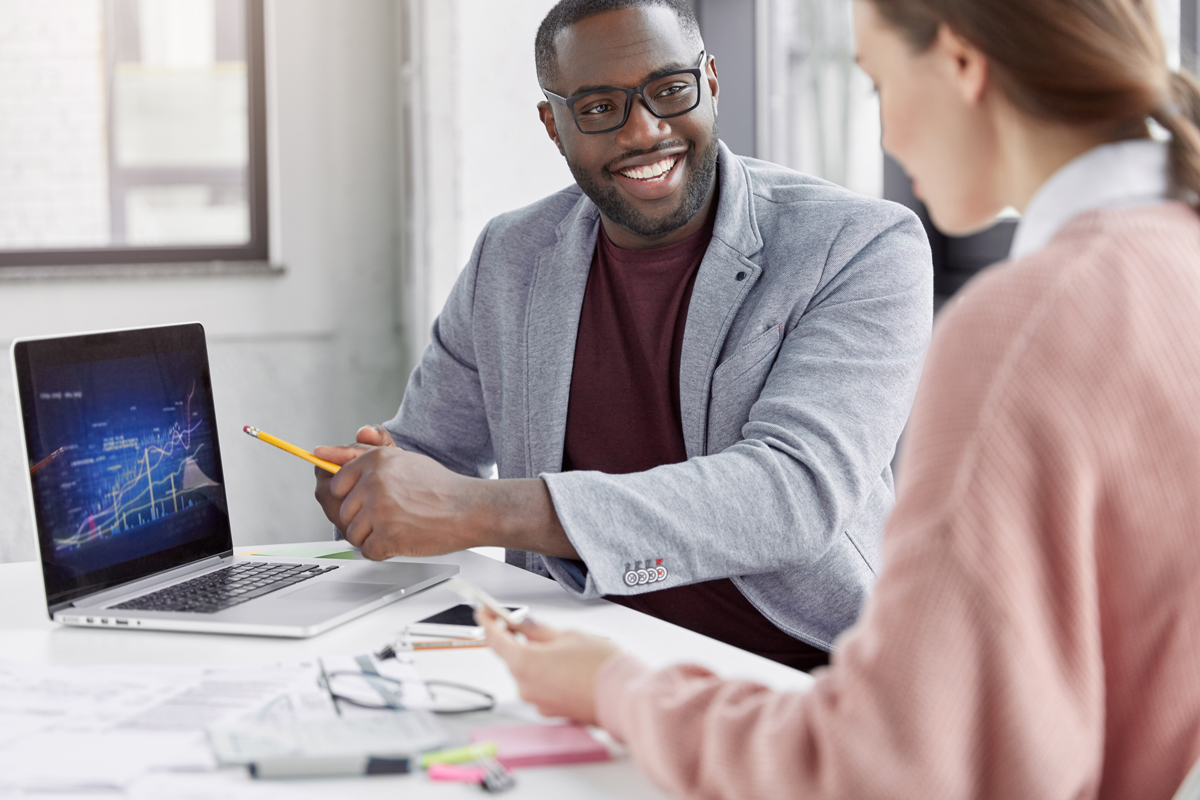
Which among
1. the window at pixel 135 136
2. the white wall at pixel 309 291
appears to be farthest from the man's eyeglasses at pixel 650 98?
the window at pixel 135 136

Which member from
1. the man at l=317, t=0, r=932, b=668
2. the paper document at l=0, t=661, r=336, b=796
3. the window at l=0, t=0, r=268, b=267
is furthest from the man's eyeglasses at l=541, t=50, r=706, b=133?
the window at l=0, t=0, r=268, b=267

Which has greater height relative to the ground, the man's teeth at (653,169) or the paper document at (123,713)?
the man's teeth at (653,169)

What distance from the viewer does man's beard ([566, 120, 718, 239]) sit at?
1722mm

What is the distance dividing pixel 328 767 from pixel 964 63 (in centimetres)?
64

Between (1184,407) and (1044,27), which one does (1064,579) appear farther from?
(1044,27)

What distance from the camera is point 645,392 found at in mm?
1676

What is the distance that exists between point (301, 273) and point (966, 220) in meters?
2.57

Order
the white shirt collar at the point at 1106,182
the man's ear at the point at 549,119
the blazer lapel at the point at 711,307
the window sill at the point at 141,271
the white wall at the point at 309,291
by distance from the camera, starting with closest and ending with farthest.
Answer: the white shirt collar at the point at 1106,182 → the blazer lapel at the point at 711,307 → the man's ear at the point at 549,119 → the window sill at the point at 141,271 → the white wall at the point at 309,291

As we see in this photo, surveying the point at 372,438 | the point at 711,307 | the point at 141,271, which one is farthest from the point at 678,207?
the point at 141,271

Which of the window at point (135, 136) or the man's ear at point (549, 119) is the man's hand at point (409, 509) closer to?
the man's ear at point (549, 119)

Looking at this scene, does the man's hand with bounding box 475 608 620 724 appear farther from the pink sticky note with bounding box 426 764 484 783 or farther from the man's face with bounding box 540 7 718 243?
the man's face with bounding box 540 7 718 243

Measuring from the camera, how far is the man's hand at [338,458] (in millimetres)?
1459

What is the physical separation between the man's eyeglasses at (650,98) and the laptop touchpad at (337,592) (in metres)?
0.81

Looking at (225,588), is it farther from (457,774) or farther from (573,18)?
(573,18)
